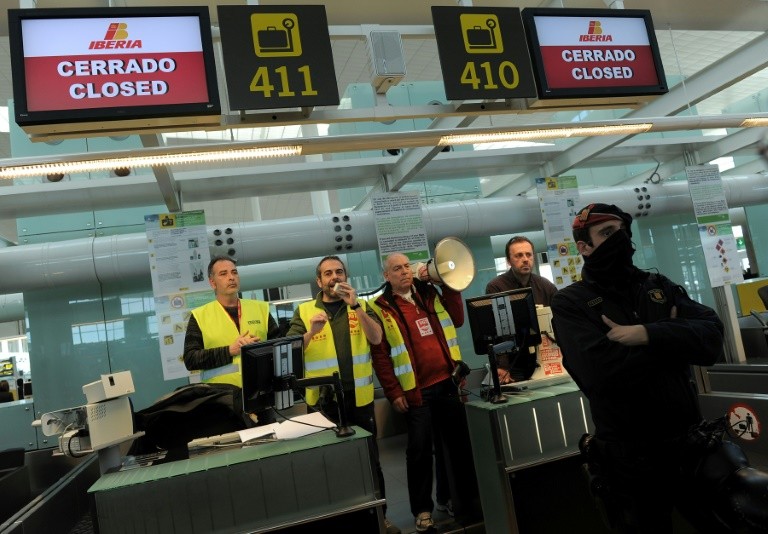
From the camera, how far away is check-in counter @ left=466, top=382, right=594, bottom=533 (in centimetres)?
279

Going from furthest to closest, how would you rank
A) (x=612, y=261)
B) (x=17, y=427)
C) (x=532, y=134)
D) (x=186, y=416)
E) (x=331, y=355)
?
(x=17, y=427), (x=532, y=134), (x=331, y=355), (x=186, y=416), (x=612, y=261)

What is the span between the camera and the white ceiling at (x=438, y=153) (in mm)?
3865

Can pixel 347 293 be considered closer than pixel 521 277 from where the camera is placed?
Yes

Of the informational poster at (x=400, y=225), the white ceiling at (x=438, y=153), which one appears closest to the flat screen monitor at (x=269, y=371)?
the white ceiling at (x=438, y=153)

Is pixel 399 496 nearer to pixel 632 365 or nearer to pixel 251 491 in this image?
pixel 251 491

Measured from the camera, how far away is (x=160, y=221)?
192 inches

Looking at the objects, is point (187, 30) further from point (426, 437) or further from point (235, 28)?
point (426, 437)

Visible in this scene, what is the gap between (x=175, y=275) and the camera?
4.84 metres

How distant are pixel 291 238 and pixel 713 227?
4.69 m

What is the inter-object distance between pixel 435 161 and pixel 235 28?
3.37m

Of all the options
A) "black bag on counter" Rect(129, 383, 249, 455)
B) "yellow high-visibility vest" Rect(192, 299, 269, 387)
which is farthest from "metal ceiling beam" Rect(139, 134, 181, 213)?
"black bag on counter" Rect(129, 383, 249, 455)

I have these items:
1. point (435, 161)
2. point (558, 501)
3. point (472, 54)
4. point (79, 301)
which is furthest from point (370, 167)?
point (558, 501)

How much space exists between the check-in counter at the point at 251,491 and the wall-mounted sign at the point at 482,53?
191 cm

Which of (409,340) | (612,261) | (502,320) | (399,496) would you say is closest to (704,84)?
(502,320)
